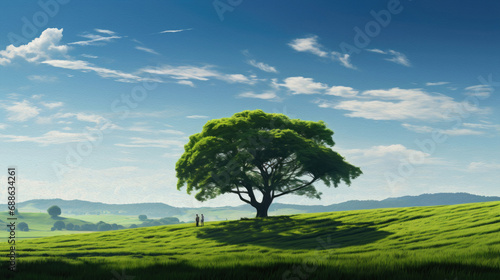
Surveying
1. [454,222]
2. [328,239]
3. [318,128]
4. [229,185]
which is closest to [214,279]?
[328,239]

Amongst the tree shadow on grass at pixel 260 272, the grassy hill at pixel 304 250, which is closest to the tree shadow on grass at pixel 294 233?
the grassy hill at pixel 304 250

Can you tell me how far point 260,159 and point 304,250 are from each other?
85.2 ft

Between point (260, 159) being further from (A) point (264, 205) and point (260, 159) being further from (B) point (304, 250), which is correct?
(B) point (304, 250)

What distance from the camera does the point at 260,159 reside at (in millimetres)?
54906

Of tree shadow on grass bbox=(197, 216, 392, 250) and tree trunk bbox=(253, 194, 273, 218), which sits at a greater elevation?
tree trunk bbox=(253, 194, 273, 218)

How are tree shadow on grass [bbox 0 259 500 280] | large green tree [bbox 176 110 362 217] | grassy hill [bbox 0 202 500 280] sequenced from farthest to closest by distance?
large green tree [bbox 176 110 362 217] → grassy hill [bbox 0 202 500 280] → tree shadow on grass [bbox 0 259 500 280]

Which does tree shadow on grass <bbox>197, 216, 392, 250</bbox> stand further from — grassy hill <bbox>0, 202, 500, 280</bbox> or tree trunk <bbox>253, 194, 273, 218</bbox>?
tree trunk <bbox>253, 194, 273, 218</bbox>

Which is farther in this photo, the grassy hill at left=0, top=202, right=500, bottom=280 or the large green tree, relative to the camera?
the large green tree

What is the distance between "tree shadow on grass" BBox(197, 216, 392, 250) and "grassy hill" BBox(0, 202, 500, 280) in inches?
3.9

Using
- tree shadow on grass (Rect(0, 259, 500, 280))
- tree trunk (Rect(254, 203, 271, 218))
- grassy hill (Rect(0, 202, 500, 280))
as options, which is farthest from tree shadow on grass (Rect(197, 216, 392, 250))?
tree shadow on grass (Rect(0, 259, 500, 280))

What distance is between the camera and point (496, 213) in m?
38.0

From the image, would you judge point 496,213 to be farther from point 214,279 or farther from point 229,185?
point 214,279

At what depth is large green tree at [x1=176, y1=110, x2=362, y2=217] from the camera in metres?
52.5

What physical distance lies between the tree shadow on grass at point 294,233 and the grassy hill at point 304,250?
10cm
